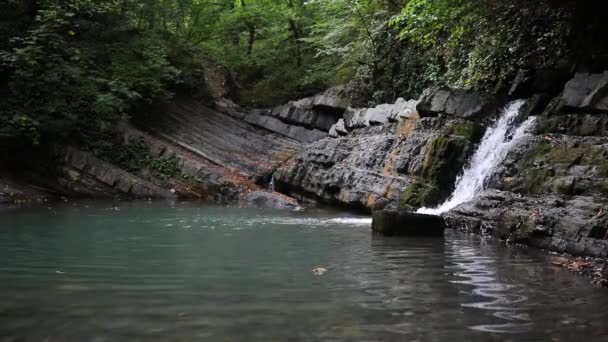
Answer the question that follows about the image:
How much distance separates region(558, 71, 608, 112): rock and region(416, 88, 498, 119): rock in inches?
104

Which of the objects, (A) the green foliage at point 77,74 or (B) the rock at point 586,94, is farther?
(A) the green foliage at point 77,74

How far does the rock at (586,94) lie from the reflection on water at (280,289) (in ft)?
14.6

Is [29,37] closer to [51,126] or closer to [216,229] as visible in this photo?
[51,126]

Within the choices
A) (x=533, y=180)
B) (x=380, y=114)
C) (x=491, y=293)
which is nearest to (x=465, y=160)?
(x=533, y=180)

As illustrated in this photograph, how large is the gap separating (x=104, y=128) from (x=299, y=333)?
1824 centimetres

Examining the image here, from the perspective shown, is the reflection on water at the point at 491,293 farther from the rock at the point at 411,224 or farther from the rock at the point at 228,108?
the rock at the point at 228,108

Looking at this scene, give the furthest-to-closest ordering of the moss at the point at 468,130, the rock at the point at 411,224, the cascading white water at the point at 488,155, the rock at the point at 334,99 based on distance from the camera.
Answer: the rock at the point at 334,99
the moss at the point at 468,130
the cascading white water at the point at 488,155
the rock at the point at 411,224

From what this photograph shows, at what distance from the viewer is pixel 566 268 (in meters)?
7.06

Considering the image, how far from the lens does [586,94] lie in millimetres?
12180

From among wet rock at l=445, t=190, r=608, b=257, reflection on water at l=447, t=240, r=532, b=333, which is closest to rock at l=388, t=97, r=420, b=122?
wet rock at l=445, t=190, r=608, b=257

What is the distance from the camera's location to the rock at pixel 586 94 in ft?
38.6

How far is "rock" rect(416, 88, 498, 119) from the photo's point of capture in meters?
15.3

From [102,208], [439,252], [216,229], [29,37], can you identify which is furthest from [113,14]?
[439,252]

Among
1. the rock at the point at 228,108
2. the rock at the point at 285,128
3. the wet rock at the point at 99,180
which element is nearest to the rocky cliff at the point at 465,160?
the rock at the point at 285,128
